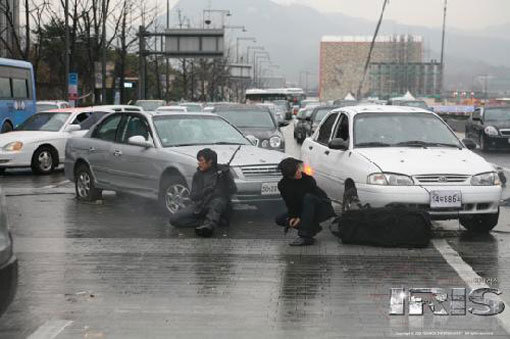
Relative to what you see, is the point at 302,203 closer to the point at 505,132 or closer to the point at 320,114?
the point at 505,132

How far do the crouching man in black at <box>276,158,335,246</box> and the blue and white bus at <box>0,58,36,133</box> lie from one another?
1746cm

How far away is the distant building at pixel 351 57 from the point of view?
501 ft

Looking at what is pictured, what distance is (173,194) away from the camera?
10578 mm

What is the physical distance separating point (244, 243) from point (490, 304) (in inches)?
136

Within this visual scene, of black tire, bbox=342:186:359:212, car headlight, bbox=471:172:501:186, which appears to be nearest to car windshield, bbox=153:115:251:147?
black tire, bbox=342:186:359:212

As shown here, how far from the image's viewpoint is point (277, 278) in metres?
7.14

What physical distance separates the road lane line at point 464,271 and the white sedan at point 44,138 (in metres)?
10.9

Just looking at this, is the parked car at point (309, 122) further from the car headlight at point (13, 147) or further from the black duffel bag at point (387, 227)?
the black duffel bag at point (387, 227)

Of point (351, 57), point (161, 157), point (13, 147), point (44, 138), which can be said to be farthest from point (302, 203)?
point (351, 57)

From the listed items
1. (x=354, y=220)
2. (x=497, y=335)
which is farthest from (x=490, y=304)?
(x=354, y=220)

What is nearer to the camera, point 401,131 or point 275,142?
point 401,131

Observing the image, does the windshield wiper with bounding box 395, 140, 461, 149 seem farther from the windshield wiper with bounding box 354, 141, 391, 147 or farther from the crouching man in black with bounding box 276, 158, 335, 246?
the crouching man in black with bounding box 276, 158, 335, 246

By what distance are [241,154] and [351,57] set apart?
161859 mm

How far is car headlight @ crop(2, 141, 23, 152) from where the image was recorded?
17250 mm
